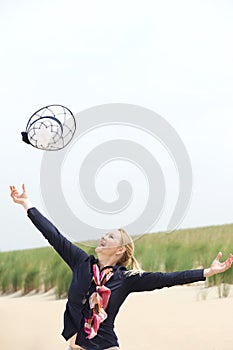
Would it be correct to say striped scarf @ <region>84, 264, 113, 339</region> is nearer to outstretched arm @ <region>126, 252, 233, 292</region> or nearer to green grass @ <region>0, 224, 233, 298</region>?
outstretched arm @ <region>126, 252, 233, 292</region>

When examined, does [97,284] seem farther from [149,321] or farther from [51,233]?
[149,321]

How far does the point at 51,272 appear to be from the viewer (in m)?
3.15

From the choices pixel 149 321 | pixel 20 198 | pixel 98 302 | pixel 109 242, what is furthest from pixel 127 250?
pixel 149 321

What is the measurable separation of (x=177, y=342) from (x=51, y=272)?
769 mm

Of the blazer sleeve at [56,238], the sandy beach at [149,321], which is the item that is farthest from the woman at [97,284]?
the sandy beach at [149,321]

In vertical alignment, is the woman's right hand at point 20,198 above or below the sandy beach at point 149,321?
above

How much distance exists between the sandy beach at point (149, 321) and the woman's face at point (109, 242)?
988mm

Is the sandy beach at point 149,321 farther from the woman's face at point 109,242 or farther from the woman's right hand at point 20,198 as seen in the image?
the woman's right hand at point 20,198

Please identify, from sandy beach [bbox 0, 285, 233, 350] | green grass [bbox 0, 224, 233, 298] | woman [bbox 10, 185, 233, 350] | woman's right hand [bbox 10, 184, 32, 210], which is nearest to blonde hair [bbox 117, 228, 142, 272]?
woman [bbox 10, 185, 233, 350]

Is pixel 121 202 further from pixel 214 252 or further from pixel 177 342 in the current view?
pixel 214 252

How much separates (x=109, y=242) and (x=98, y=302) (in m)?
0.16

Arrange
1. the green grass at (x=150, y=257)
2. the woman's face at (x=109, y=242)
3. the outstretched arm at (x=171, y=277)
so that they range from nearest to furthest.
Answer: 1. the outstretched arm at (x=171, y=277)
2. the woman's face at (x=109, y=242)
3. the green grass at (x=150, y=257)

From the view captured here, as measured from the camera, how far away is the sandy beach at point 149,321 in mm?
2676

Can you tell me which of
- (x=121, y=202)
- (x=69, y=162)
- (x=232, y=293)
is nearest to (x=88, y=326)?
(x=121, y=202)
